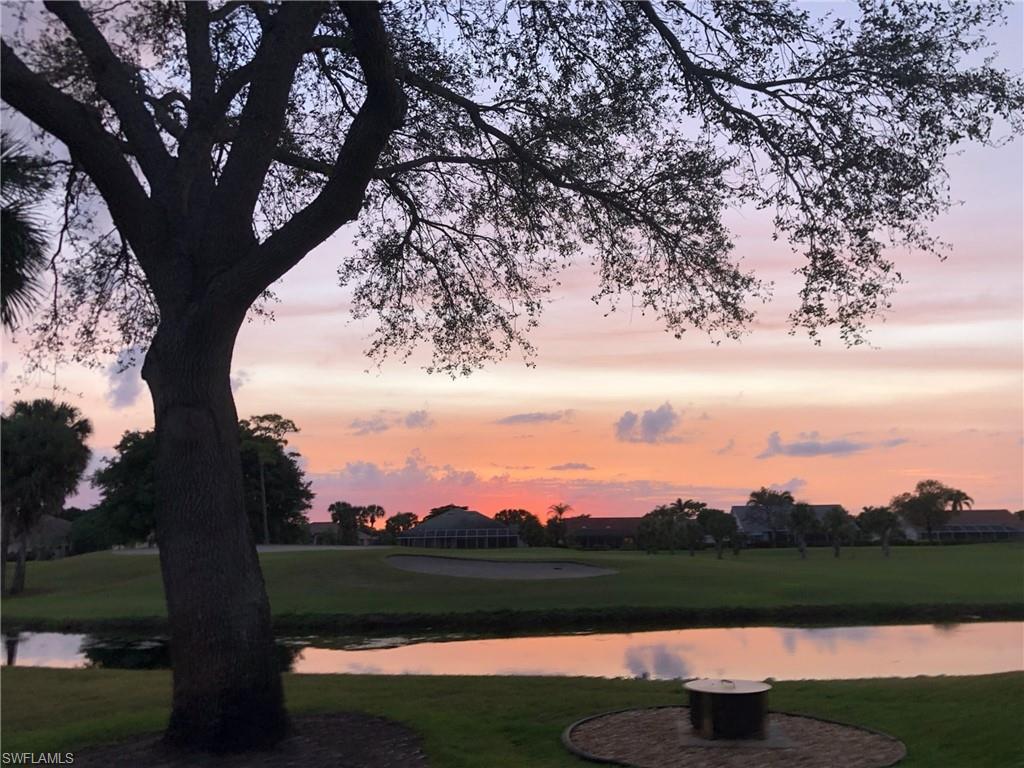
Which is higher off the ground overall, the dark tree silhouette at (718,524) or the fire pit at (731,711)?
the dark tree silhouette at (718,524)

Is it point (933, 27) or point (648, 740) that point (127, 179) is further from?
point (933, 27)

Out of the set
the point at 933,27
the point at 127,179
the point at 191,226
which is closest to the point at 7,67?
the point at 127,179

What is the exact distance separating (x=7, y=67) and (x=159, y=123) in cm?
255

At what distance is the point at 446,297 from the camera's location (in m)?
13.1

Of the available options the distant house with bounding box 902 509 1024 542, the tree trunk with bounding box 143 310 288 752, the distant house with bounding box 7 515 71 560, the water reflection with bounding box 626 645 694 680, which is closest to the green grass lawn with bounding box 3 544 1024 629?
the water reflection with bounding box 626 645 694 680

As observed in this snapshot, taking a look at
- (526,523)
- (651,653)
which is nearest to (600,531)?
(526,523)

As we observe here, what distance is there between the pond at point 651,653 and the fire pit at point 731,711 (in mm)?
7559

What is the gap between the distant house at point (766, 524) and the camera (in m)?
68.6

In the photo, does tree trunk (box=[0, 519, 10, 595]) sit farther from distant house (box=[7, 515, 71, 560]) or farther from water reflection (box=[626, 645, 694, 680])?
distant house (box=[7, 515, 71, 560])

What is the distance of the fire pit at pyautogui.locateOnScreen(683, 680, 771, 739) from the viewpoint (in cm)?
823

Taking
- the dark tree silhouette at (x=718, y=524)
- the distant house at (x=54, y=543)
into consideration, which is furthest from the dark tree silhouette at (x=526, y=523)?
the distant house at (x=54, y=543)

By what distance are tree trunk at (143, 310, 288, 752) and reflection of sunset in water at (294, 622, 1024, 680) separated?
342 inches

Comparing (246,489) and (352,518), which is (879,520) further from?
(352,518)

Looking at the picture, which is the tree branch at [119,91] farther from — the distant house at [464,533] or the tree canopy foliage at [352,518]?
the tree canopy foliage at [352,518]
